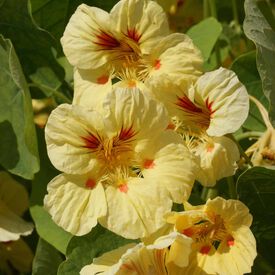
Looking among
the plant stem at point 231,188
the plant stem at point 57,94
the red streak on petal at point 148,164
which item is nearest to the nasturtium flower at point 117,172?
the red streak on petal at point 148,164

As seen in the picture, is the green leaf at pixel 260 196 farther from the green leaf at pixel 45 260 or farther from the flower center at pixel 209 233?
the green leaf at pixel 45 260

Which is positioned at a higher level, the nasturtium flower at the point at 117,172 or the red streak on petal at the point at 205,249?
the nasturtium flower at the point at 117,172

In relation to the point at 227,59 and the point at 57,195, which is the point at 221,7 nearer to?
the point at 227,59

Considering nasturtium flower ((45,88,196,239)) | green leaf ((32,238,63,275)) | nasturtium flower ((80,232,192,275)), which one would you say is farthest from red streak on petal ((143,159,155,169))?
green leaf ((32,238,63,275))

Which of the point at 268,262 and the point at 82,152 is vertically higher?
the point at 82,152

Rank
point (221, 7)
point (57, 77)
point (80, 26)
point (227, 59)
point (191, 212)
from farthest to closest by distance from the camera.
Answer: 1. point (221, 7)
2. point (227, 59)
3. point (57, 77)
4. point (80, 26)
5. point (191, 212)

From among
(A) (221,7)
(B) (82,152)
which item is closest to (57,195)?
(B) (82,152)

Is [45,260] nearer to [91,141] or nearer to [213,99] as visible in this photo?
[91,141]
